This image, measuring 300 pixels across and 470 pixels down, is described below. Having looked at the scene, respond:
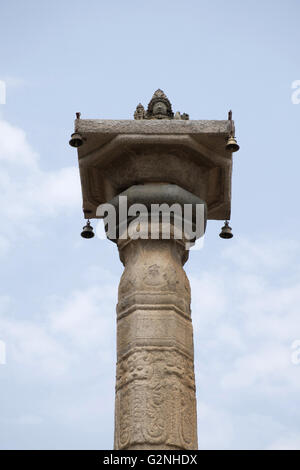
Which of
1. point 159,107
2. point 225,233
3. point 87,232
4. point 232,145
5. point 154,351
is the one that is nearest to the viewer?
point 154,351

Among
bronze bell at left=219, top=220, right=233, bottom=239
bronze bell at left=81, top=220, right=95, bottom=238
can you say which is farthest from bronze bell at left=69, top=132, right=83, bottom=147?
bronze bell at left=219, top=220, right=233, bottom=239

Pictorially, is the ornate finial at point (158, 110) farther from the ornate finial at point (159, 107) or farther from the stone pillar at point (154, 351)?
the stone pillar at point (154, 351)

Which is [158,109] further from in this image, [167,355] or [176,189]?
[167,355]

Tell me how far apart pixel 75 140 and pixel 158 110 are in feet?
3.37

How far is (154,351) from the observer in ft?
19.5

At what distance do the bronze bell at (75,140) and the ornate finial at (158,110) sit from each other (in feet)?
2.32

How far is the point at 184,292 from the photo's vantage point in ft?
21.1

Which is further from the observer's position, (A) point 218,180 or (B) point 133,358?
(A) point 218,180

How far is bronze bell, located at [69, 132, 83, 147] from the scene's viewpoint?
679cm

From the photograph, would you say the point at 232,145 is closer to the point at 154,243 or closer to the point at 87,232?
the point at 154,243

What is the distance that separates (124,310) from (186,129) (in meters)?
1.87

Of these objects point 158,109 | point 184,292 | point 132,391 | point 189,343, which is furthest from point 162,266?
point 158,109

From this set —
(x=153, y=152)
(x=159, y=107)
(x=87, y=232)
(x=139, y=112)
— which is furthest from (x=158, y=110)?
(x=87, y=232)

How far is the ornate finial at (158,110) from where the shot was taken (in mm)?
7219
